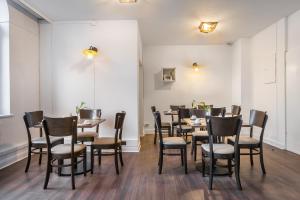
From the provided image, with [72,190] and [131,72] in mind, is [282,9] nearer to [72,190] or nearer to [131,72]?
[131,72]

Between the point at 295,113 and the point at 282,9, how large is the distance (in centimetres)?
202

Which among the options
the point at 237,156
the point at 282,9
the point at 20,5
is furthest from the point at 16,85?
the point at 282,9

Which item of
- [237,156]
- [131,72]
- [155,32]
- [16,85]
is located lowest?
[237,156]

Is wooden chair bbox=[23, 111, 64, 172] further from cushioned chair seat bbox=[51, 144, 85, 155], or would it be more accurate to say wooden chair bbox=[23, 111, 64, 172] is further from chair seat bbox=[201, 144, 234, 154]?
chair seat bbox=[201, 144, 234, 154]

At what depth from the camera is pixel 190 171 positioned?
12.2 ft

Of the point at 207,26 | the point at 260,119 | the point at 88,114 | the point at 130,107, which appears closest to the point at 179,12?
the point at 207,26

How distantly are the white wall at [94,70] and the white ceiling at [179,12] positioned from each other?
0.90 feet

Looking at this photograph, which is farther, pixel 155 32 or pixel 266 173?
pixel 155 32

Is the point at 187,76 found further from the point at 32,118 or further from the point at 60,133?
the point at 60,133

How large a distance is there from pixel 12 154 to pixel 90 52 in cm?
234

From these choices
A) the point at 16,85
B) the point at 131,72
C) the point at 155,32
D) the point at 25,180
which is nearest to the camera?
the point at 25,180

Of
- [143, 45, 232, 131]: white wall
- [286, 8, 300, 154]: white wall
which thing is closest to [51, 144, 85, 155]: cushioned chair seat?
[286, 8, 300, 154]: white wall

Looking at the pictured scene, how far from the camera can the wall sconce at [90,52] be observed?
482 cm

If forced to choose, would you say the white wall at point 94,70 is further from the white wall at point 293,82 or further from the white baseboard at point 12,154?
the white wall at point 293,82
